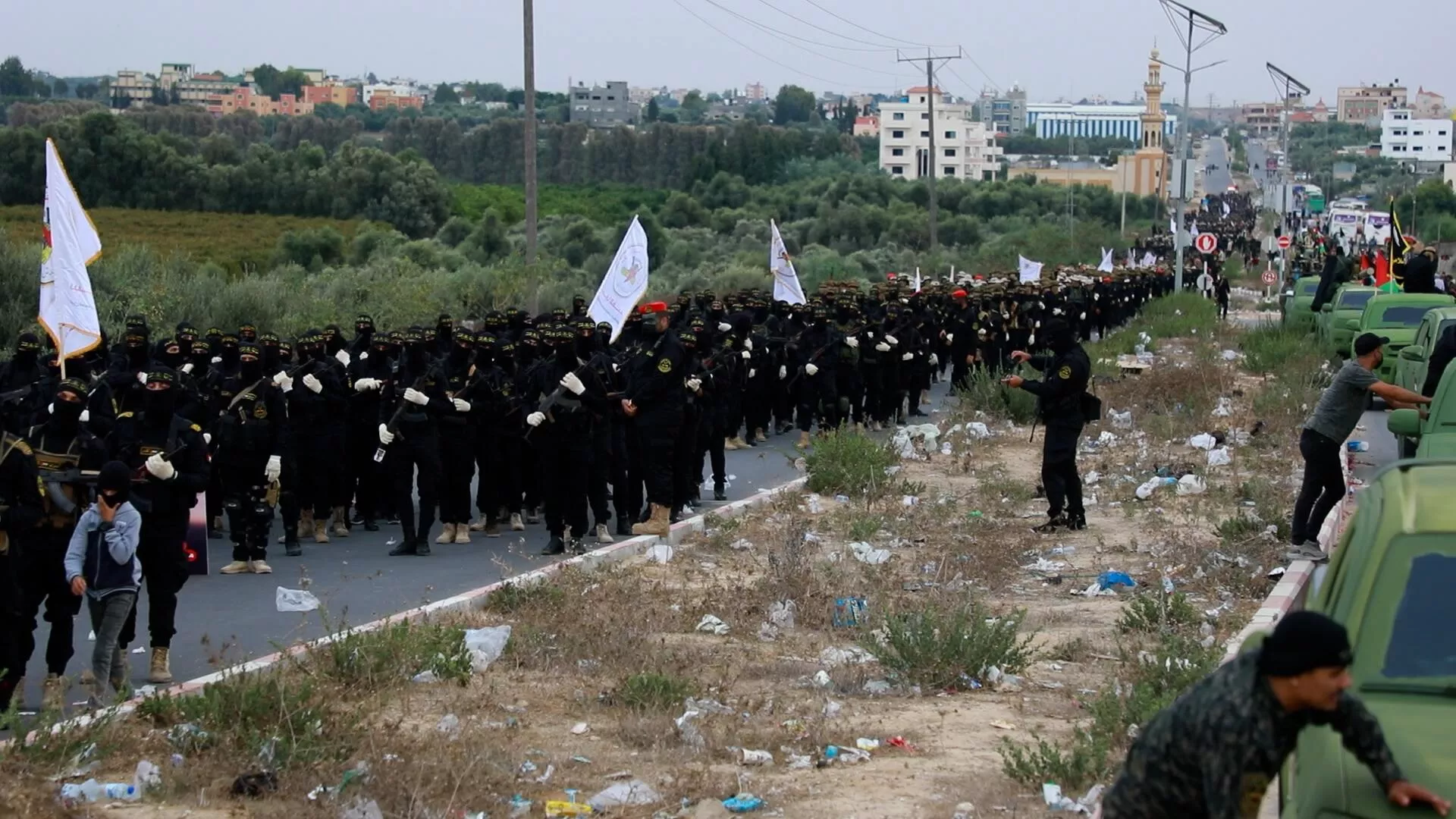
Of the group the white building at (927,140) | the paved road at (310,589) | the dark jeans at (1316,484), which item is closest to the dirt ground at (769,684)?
the dark jeans at (1316,484)

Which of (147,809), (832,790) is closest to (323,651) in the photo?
(147,809)

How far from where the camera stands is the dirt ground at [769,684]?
774 centimetres

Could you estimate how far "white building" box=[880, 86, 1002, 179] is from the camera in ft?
542

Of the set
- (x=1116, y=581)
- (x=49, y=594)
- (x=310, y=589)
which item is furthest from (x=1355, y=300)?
(x=49, y=594)

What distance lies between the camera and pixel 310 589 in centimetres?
1299

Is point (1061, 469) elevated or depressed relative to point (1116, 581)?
Result: elevated

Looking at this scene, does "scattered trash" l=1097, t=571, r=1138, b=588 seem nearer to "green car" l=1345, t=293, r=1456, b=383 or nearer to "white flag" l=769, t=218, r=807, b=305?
"white flag" l=769, t=218, r=807, b=305

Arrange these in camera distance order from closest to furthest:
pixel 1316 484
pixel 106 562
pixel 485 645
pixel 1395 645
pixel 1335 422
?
pixel 1395 645 → pixel 106 562 → pixel 485 645 → pixel 1335 422 → pixel 1316 484

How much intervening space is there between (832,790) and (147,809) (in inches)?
109

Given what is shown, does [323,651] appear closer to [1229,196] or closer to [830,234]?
[830,234]

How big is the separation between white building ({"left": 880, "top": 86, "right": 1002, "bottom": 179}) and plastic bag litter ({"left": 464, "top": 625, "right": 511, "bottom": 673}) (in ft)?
486

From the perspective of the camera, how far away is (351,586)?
1301 cm

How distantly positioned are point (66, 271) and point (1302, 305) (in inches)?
1207

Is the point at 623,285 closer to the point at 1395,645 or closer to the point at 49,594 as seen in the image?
the point at 49,594
